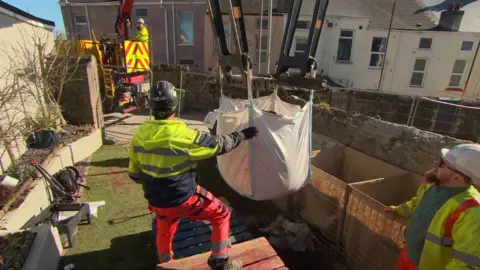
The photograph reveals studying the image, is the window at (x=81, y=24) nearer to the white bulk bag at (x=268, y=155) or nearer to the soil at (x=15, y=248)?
the soil at (x=15, y=248)

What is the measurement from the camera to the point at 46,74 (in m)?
6.50

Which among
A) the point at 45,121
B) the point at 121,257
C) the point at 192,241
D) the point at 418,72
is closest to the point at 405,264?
the point at 192,241

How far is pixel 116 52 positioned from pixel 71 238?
659 cm

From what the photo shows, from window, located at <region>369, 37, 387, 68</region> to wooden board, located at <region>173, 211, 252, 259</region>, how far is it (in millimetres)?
13230

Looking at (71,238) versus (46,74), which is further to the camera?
(46,74)

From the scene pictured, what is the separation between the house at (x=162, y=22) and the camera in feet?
50.8

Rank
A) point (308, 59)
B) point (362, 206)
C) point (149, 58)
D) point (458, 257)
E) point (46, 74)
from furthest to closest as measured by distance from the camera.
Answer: point (149, 58) → point (46, 74) → point (362, 206) → point (308, 59) → point (458, 257)

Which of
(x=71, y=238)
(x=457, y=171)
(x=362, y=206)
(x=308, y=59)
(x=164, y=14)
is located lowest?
(x=71, y=238)

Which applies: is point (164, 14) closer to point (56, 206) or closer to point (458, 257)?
point (56, 206)

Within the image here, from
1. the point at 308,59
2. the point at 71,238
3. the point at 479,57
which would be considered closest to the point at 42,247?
the point at 71,238

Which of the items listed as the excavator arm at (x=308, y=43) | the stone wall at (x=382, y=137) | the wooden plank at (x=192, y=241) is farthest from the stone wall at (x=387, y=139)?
the wooden plank at (x=192, y=241)

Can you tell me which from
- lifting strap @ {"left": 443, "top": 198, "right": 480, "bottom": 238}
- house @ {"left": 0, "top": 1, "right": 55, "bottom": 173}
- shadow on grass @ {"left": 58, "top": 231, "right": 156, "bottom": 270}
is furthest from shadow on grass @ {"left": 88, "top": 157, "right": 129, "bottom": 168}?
lifting strap @ {"left": 443, "top": 198, "right": 480, "bottom": 238}

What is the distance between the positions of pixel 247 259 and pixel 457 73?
1609cm

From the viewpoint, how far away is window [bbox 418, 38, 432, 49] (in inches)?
545
